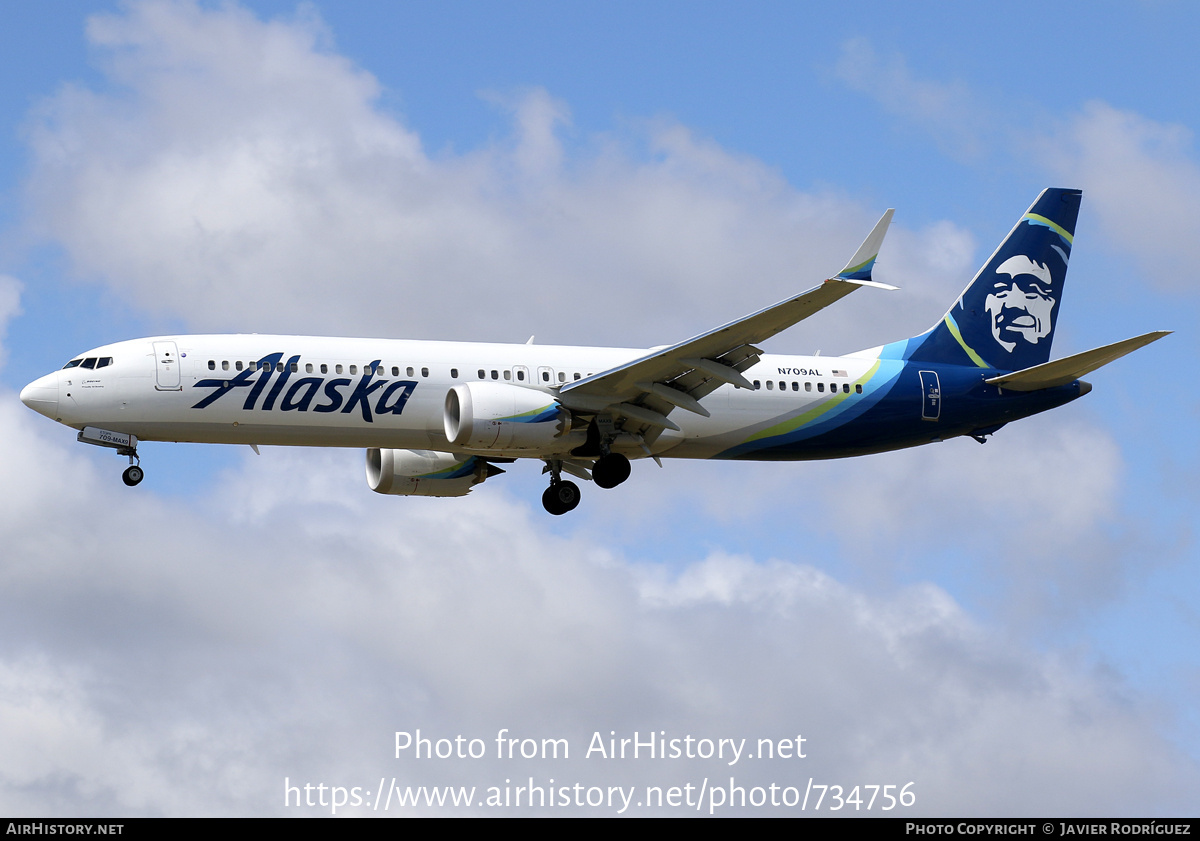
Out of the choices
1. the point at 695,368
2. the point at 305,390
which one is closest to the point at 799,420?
the point at 695,368

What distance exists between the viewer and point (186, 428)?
39938mm

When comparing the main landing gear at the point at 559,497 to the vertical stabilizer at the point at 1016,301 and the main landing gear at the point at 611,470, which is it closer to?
the main landing gear at the point at 611,470

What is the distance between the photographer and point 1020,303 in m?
48.6

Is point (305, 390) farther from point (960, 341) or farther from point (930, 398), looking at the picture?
point (960, 341)

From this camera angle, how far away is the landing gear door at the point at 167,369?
39688 mm

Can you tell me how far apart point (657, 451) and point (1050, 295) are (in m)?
14.5

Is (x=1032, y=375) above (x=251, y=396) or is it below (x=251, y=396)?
above

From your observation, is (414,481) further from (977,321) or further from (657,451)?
(977,321)

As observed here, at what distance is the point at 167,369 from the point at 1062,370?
24725 millimetres

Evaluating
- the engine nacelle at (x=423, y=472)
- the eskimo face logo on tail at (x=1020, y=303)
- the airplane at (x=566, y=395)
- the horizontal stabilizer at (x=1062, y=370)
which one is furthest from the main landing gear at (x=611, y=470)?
the eskimo face logo on tail at (x=1020, y=303)

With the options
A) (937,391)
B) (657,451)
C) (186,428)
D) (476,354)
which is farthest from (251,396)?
(937,391)

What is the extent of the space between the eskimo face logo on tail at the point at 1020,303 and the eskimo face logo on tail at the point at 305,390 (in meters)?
19.1
